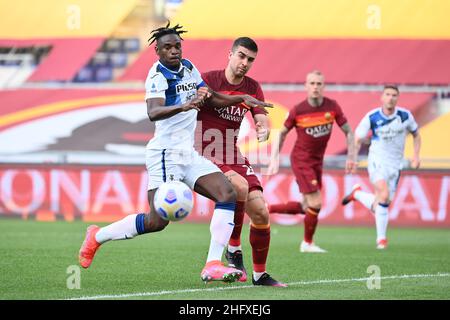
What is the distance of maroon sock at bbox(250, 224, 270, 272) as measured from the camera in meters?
9.01

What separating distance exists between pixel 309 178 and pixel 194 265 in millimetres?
3449

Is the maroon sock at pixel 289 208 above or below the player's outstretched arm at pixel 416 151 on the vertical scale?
below

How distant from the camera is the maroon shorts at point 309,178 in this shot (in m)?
14.0

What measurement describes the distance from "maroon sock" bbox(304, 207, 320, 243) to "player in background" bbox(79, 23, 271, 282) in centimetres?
496

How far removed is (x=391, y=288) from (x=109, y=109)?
1708 centimetres

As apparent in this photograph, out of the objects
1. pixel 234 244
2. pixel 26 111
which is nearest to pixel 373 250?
Answer: pixel 234 244

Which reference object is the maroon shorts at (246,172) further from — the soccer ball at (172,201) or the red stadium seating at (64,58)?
the red stadium seating at (64,58)

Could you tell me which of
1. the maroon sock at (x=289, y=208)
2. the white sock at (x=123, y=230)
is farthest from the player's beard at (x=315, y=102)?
the white sock at (x=123, y=230)

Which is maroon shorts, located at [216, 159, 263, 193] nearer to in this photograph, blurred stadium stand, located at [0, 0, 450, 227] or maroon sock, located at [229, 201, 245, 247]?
maroon sock, located at [229, 201, 245, 247]

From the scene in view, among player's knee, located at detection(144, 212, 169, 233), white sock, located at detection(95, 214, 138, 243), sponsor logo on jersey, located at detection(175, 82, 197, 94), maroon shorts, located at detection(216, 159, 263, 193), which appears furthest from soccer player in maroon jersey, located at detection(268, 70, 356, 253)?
player's knee, located at detection(144, 212, 169, 233)

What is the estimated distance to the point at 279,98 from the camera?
81.9ft

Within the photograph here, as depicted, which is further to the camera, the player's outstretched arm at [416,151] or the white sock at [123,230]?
the player's outstretched arm at [416,151]
